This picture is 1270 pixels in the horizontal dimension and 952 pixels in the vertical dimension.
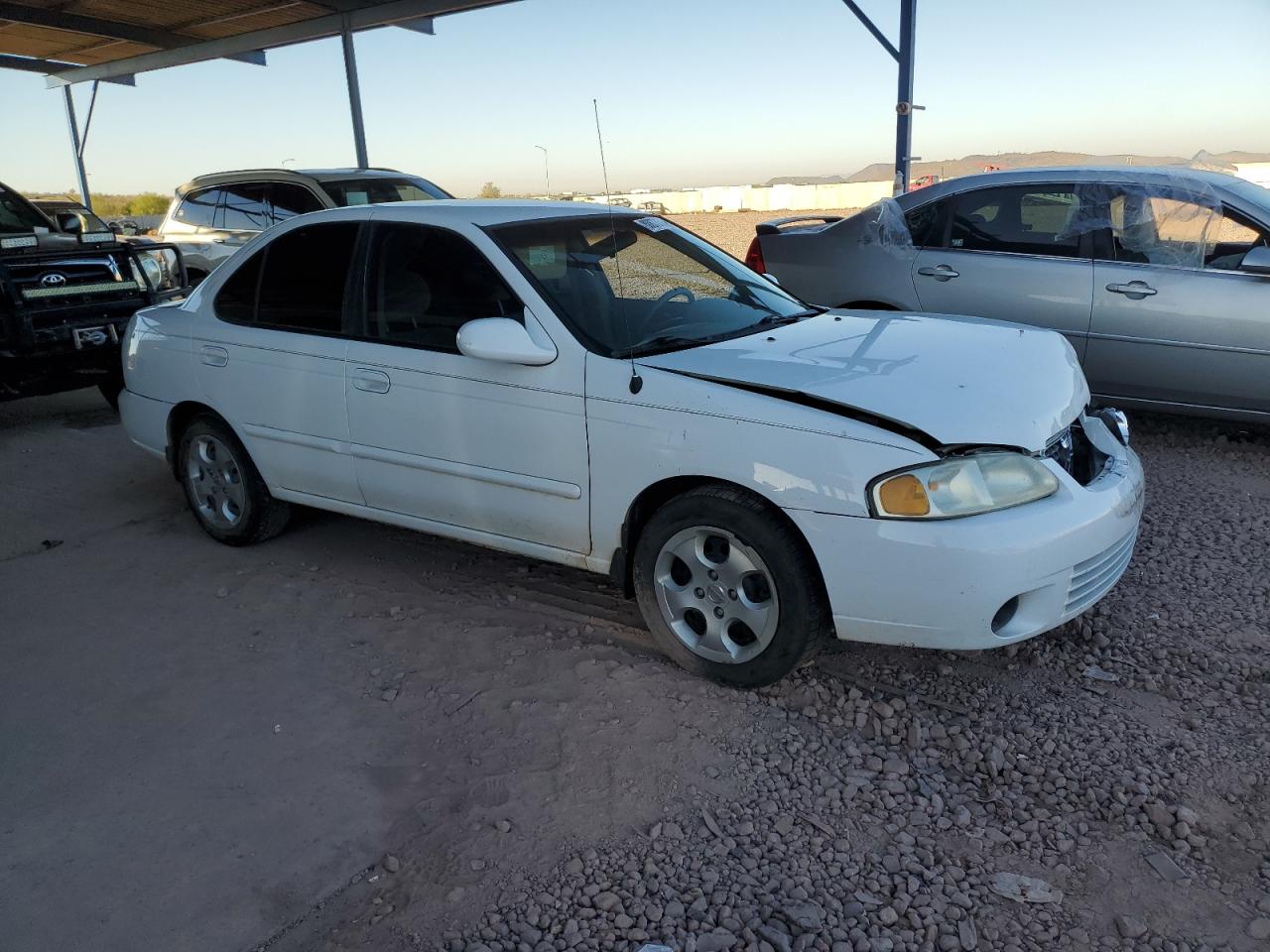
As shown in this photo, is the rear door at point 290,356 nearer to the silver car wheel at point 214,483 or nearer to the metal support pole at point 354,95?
the silver car wheel at point 214,483

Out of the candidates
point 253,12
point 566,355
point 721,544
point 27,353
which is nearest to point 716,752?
point 721,544

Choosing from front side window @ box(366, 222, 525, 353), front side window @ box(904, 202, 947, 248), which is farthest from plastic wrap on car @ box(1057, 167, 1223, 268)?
front side window @ box(366, 222, 525, 353)

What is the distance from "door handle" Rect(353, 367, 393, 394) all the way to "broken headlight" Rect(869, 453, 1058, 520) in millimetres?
2053

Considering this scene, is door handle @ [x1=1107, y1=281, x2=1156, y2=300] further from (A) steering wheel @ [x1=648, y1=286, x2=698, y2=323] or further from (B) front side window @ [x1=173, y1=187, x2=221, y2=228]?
(B) front side window @ [x1=173, y1=187, x2=221, y2=228]

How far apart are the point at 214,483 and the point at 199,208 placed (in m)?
7.17

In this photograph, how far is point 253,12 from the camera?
46.1 feet

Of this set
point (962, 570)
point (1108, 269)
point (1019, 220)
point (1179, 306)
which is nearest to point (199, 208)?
point (1019, 220)

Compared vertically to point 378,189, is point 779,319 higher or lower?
→ lower

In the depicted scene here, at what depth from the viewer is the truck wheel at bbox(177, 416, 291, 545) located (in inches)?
186

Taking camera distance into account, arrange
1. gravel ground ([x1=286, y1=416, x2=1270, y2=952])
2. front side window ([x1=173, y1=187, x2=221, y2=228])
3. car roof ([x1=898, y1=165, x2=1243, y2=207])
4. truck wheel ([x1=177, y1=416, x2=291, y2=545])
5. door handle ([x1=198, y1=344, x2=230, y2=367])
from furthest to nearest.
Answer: front side window ([x1=173, y1=187, x2=221, y2=228])
car roof ([x1=898, y1=165, x2=1243, y2=207])
truck wheel ([x1=177, y1=416, x2=291, y2=545])
door handle ([x1=198, y1=344, x2=230, y2=367])
gravel ground ([x1=286, y1=416, x2=1270, y2=952])

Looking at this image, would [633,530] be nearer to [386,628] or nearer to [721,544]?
[721,544]

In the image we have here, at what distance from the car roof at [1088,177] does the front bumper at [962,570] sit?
356cm

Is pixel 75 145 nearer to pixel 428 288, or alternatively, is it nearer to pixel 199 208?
pixel 199 208

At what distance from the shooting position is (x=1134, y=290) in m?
5.66
